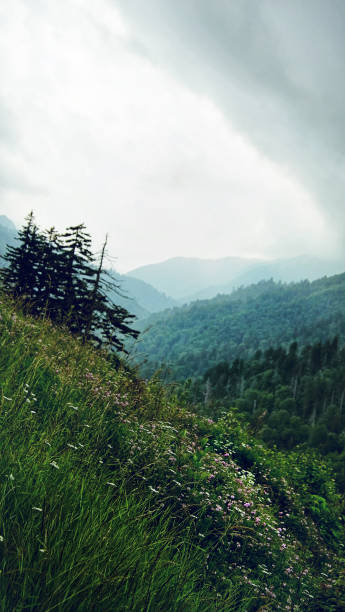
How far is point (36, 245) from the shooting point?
54.5ft

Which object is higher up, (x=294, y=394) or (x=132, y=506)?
(x=132, y=506)

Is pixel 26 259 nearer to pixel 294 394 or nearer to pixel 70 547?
pixel 70 547

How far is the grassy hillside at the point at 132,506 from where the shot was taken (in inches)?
69.2

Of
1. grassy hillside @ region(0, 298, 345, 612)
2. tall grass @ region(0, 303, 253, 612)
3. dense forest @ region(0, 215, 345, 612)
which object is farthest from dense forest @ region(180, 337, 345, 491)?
tall grass @ region(0, 303, 253, 612)

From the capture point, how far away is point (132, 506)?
2490 mm

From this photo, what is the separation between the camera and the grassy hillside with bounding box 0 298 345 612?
1757 millimetres

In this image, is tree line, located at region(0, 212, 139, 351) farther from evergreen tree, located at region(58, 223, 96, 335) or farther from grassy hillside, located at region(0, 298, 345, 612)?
grassy hillside, located at region(0, 298, 345, 612)

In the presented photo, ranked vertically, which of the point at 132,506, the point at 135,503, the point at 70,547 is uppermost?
the point at 70,547

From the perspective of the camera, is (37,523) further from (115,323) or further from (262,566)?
(115,323)

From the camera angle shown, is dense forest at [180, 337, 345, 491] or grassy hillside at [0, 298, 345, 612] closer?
grassy hillside at [0, 298, 345, 612]

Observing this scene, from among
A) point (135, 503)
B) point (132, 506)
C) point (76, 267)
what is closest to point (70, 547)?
point (132, 506)

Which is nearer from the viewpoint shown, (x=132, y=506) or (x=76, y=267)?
(x=132, y=506)

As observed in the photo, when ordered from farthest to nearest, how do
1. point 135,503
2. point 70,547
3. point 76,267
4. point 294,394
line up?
point 294,394 → point 76,267 → point 135,503 → point 70,547

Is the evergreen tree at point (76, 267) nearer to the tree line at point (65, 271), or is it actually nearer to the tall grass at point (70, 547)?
the tree line at point (65, 271)
